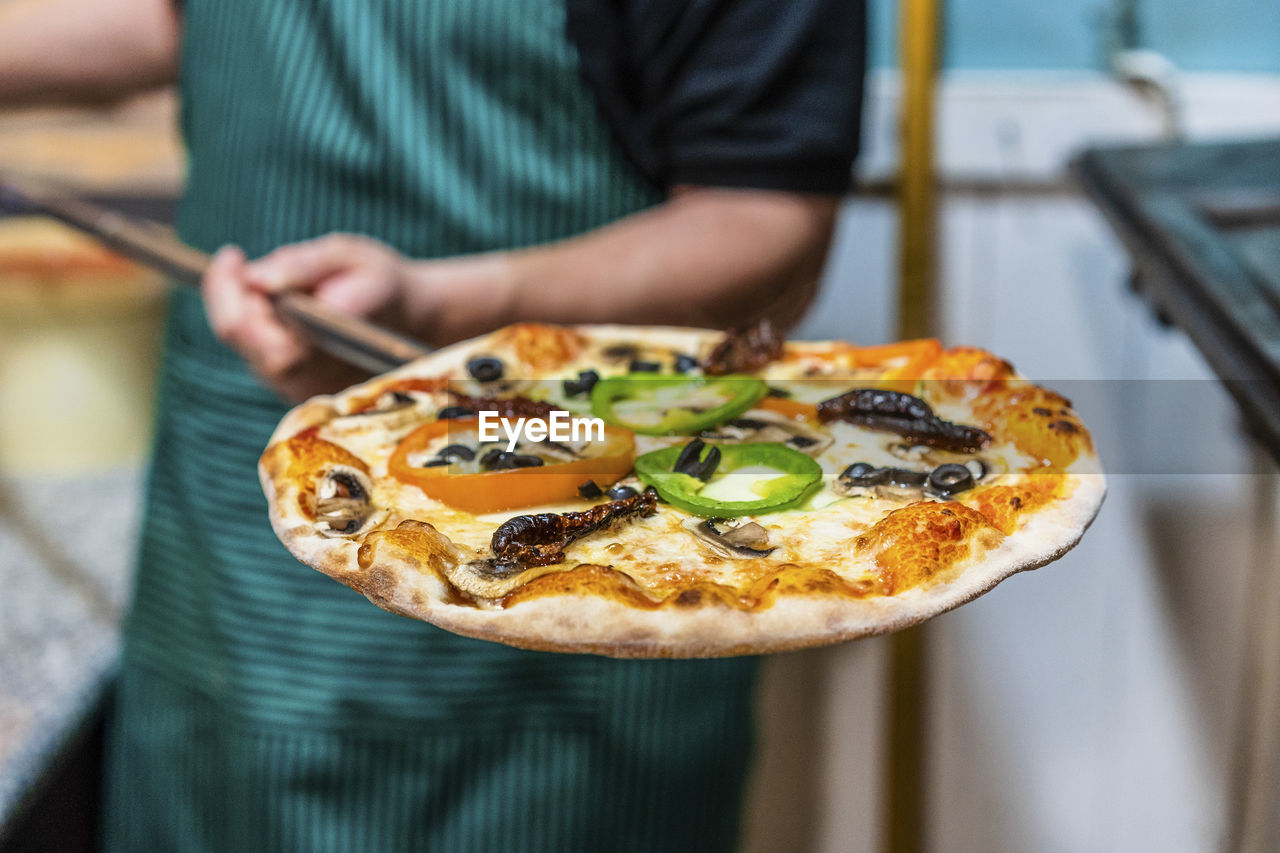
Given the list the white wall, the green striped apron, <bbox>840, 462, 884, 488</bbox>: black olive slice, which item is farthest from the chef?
the white wall

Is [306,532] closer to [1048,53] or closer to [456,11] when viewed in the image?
[456,11]

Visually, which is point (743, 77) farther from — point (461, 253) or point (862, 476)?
point (862, 476)

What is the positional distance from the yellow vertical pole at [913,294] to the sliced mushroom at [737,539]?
119cm

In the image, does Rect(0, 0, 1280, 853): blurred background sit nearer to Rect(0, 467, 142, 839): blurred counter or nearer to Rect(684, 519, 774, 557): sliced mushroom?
Rect(0, 467, 142, 839): blurred counter

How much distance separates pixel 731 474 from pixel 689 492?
0.14 ft

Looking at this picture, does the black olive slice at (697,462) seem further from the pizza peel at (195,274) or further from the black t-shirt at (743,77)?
the black t-shirt at (743,77)

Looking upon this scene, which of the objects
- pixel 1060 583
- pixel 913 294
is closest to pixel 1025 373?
pixel 913 294

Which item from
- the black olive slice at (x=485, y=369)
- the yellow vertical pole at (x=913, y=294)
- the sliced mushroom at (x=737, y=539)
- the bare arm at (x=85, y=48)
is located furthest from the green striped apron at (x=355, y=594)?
the yellow vertical pole at (x=913, y=294)

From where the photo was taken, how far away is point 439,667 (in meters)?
1.15

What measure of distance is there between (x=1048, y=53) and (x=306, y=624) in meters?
1.49

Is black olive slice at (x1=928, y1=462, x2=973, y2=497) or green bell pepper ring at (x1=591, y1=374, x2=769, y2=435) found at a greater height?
green bell pepper ring at (x1=591, y1=374, x2=769, y2=435)

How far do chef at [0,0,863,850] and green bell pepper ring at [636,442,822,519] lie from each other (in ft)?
1.49

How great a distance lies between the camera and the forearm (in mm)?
1147

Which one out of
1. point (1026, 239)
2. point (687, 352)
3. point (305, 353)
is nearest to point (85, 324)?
point (305, 353)
